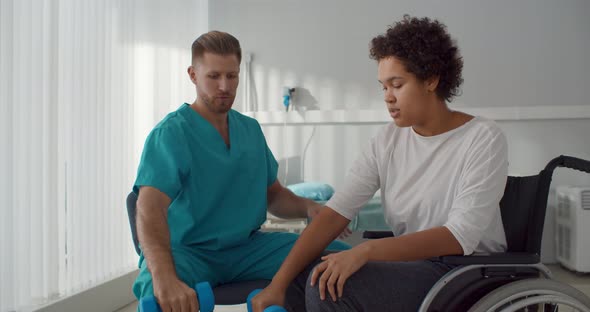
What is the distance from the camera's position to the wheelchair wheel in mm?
994

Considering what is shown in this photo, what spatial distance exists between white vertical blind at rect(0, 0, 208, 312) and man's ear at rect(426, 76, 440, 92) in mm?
1390

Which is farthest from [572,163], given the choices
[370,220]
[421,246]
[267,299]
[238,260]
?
[370,220]

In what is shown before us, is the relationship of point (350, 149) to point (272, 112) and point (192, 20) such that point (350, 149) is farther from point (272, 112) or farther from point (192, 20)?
point (192, 20)

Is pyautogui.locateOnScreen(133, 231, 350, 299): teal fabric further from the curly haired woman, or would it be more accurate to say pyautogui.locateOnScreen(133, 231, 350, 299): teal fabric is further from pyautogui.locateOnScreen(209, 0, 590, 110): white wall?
pyautogui.locateOnScreen(209, 0, 590, 110): white wall

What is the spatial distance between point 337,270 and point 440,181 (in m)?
0.43

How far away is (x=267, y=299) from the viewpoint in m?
1.15

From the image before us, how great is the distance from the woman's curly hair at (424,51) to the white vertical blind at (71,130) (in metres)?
1.28

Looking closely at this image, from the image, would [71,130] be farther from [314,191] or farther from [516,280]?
[516,280]

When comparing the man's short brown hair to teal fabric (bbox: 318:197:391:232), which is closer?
the man's short brown hair

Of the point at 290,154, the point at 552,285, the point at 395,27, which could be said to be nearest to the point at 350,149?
the point at 290,154

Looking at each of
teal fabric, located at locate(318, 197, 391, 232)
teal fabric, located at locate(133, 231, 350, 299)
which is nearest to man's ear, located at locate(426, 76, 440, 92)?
teal fabric, located at locate(133, 231, 350, 299)

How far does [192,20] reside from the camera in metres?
3.29

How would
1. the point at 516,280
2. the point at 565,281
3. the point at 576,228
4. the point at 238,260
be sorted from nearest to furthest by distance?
the point at 516,280, the point at 238,260, the point at 565,281, the point at 576,228

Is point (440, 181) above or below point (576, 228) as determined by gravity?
above
